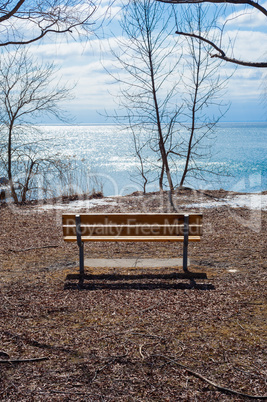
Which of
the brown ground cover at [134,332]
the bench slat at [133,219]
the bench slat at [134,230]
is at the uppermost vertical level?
the bench slat at [133,219]

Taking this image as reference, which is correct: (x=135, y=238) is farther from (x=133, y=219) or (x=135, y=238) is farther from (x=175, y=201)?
(x=175, y=201)

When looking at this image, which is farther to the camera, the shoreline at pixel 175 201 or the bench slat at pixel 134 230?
the shoreline at pixel 175 201

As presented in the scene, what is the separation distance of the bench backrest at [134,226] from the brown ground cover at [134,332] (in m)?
0.49

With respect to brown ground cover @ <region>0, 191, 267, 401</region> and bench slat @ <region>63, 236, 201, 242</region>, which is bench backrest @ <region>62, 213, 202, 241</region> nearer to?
bench slat @ <region>63, 236, 201, 242</region>

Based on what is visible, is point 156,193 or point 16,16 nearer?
point 16,16

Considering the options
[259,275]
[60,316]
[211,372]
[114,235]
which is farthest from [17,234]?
[211,372]

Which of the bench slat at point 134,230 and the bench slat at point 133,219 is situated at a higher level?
the bench slat at point 133,219

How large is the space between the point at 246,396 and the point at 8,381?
1.54 m

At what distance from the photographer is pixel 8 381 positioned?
250 cm

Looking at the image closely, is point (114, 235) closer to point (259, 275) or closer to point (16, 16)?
point (259, 275)

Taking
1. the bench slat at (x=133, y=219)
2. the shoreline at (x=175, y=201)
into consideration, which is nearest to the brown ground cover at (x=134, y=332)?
the bench slat at (x=133, y=219)

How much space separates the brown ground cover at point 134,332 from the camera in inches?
96.9

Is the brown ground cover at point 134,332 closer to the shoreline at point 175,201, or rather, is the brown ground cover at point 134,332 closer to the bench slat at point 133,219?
the bench slat at point 133,219

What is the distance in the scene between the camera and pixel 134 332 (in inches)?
124
